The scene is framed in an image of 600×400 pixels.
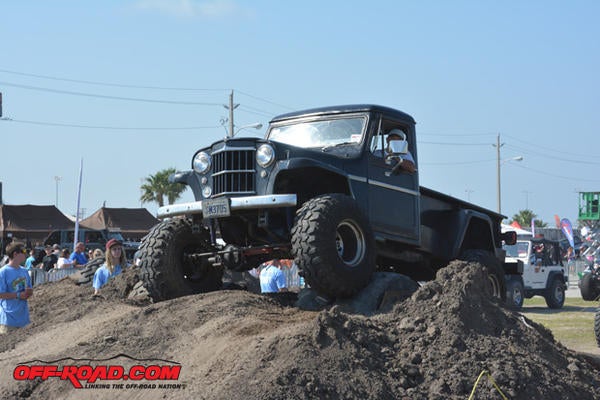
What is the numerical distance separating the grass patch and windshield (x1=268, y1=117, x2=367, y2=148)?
4415 millimetres

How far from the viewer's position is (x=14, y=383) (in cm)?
645

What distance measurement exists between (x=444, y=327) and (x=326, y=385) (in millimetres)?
1296

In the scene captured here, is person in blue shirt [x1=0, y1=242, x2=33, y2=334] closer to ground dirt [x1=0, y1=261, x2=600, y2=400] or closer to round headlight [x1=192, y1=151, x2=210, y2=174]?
ground dirt [x1=0, y1=261, x2=600, y2=400]

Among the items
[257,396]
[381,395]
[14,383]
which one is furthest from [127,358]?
[381,395]

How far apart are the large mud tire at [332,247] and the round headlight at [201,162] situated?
135 cm

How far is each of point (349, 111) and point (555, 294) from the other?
1710cm

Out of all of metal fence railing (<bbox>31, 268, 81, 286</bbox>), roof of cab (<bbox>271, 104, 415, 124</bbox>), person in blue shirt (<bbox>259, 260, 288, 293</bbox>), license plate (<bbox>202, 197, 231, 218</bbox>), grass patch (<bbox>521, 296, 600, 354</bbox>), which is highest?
roof of cab (<bbox>271, 104, 415, 124</bbox>)

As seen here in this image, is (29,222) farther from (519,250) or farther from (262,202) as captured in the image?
(262,202)

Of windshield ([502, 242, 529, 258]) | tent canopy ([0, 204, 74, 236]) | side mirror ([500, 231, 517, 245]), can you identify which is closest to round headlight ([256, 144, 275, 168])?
side mirror ([500, 231, 517, 245])

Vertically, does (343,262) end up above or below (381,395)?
above

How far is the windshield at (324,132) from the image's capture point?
360 inches

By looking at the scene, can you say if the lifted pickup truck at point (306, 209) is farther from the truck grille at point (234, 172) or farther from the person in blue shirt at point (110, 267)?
the person in blue shirt at point (110, 267)

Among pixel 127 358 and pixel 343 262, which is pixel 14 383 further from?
pixel 343 262

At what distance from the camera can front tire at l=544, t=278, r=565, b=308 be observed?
24.2 meters
